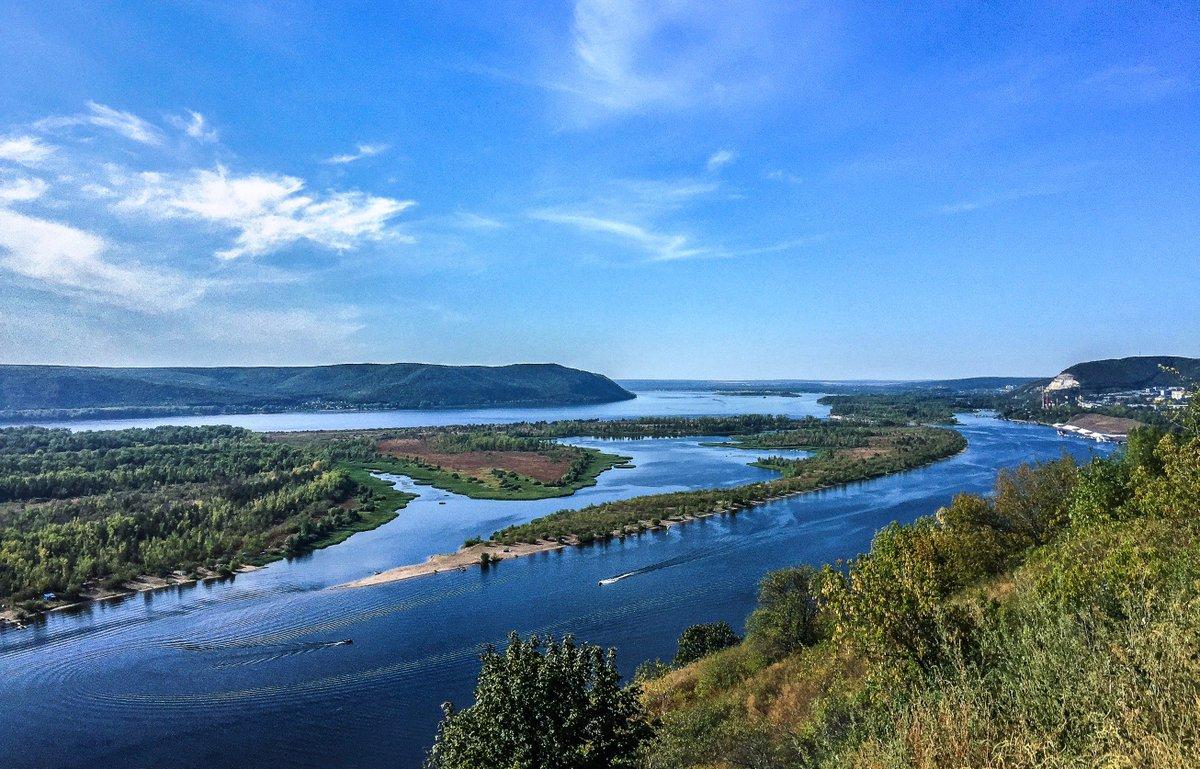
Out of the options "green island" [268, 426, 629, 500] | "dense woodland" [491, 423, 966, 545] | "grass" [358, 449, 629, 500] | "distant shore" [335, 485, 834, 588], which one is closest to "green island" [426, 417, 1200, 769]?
"distant shore" [335, 485, 834, 588]

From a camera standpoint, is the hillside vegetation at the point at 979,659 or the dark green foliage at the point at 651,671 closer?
the hillside vegetation at the point at 979,659

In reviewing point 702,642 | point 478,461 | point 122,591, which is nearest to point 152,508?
point 122,591


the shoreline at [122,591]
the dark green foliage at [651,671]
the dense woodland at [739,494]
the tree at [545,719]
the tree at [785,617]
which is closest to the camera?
the tree at [545,719]

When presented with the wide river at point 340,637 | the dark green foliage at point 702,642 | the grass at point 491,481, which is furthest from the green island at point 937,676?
the grass at point 491,481

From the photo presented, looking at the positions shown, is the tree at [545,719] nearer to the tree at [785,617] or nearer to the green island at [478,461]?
the tree at [785,617]

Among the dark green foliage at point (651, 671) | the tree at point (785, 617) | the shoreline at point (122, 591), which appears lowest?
the shoreline at point (122, 591)

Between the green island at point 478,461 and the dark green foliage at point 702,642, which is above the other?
the green island at point 478,461
